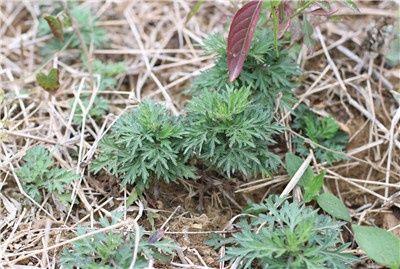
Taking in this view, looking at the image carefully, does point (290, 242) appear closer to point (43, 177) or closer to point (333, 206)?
point (333, 206)

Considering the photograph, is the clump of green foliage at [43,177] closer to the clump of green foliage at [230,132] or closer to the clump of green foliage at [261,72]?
the clump of green foliage at [230,132]

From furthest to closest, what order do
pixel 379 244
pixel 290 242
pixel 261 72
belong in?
pixel 261 72 < pixel 379 244 < pixel 290 242

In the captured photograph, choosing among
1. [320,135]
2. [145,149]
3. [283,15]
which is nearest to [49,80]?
[145,149]

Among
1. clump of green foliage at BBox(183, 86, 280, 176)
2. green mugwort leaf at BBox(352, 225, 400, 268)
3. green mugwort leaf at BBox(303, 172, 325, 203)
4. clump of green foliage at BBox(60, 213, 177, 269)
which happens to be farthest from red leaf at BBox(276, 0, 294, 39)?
clump of green foliage at BBox(60, 213, 177, 269)

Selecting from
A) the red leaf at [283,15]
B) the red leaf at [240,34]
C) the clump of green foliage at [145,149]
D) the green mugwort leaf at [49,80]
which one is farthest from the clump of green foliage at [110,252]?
the red leaf at [283,15]

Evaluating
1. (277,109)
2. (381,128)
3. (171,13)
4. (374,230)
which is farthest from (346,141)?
(171,13)

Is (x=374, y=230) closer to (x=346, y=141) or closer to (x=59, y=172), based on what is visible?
(x=346, y=141)

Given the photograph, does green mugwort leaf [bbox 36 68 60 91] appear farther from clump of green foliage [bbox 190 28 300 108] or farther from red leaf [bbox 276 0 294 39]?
red leaf [bbox 276 0 294 39]
